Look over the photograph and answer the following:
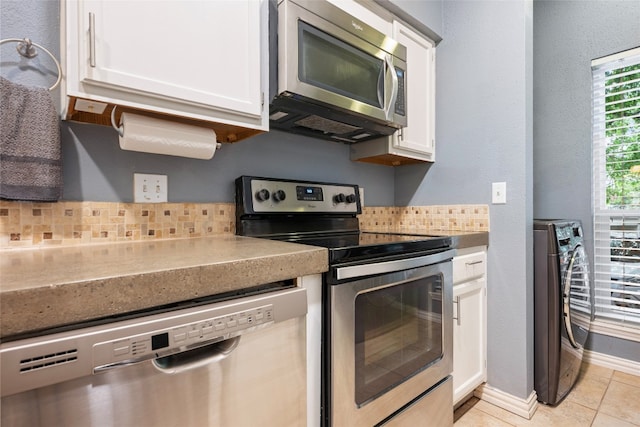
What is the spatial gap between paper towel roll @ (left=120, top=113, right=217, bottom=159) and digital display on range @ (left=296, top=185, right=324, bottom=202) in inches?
20.4

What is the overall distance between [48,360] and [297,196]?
115 centimetres

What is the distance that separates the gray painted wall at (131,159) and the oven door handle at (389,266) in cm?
73

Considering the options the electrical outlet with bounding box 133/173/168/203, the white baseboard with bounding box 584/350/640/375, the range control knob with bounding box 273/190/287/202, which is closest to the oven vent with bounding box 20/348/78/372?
the electrical outlet with bounding box 133/173/168/203

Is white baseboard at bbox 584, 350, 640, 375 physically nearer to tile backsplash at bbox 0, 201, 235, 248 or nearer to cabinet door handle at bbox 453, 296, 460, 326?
cabinet door handle at bbox 453, 296, 460, 326

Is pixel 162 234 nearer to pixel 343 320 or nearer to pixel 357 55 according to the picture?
pixel 343 320

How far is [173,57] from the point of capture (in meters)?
0.98

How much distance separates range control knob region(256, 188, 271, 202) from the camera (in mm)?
1412

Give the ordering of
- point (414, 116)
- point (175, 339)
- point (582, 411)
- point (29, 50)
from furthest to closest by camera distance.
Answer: point (414, 116)
point (582, 411)
point (29, 50)
point (175, 339)

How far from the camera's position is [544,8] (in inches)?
90.0

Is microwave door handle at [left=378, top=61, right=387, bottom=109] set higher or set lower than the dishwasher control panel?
higher

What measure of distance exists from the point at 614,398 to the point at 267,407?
6.61 ft

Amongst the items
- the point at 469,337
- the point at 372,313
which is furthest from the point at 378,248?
the point at 469,337

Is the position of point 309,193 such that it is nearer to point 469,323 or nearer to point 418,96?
point 418,96

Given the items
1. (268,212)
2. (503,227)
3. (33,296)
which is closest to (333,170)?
(268,212)
